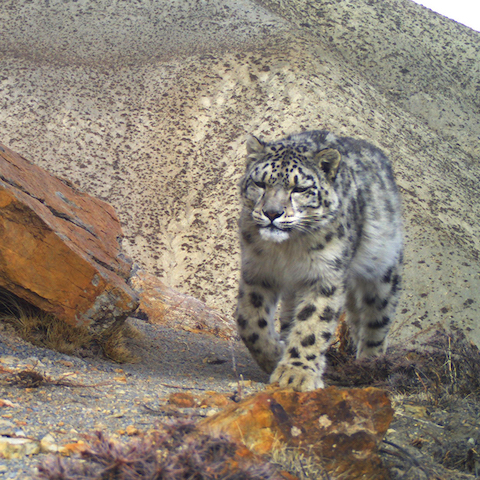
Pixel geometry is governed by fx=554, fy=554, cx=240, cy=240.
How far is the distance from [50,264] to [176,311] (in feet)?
13.5

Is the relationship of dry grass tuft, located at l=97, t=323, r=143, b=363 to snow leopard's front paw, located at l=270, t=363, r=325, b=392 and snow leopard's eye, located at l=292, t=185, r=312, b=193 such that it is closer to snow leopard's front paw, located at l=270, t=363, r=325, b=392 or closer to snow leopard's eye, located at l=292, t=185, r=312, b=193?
snow leopard's front paw, located at l=270, t=363, r=325, b=392

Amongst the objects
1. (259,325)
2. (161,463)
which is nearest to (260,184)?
(259,325)

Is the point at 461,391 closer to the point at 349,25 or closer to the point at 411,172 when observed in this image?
the point at 411,172

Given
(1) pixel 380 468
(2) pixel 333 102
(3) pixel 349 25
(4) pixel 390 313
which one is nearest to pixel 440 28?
(3) pixel 349 25

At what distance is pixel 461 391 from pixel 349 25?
22116 millimetres

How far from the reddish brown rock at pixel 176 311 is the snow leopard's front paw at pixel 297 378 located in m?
4.19

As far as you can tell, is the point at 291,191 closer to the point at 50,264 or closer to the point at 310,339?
the point at 310,339

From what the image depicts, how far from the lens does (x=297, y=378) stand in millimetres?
4715

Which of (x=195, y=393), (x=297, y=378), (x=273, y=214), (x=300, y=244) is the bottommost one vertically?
(x=195, y=393)

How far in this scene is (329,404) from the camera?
11.2 ft

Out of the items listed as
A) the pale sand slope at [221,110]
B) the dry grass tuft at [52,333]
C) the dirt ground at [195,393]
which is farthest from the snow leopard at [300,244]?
the pale sand slope at [221,110]

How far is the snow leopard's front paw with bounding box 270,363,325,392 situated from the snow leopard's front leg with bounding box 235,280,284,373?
26.2 inches

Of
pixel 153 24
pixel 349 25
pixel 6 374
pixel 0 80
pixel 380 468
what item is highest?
pixel 349 25

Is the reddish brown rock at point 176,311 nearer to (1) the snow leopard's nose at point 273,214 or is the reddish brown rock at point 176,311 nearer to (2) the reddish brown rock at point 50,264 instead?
(2) the reddish brown rock at point 50,264
